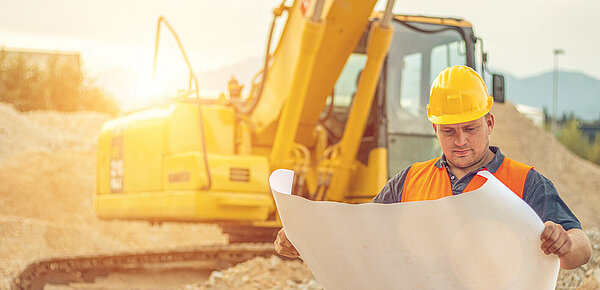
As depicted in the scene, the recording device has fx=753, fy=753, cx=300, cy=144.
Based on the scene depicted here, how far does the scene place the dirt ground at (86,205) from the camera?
6938 mm

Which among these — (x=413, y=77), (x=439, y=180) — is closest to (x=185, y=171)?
(x=413, y=77)

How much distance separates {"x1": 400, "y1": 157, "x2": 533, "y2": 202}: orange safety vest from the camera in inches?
82.5

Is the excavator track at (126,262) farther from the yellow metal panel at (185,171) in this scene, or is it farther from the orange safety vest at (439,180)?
the orange safety vest at (439,180)

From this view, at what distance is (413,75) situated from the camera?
740cm

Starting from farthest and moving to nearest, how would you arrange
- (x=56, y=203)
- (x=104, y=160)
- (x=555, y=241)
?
(x=56, y=203)
(x=104, y=160)
(x=555, y=241)

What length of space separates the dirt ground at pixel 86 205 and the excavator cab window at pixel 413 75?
5.16 feet

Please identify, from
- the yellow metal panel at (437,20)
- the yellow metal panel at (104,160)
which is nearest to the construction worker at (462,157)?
the yellow metal panel at (437,20)

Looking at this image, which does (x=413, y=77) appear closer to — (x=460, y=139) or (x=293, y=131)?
(x=293, y=131)

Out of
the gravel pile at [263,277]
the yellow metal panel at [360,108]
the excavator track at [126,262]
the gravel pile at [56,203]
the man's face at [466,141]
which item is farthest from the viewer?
the gravel pile at [56,203]

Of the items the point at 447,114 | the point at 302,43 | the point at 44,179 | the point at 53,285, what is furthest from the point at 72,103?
the point at 447,114

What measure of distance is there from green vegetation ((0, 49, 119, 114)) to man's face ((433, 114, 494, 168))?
104 feet

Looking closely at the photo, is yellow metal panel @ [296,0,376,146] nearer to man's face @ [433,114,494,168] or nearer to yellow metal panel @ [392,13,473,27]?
yellow metal panel @ [392,13,473,27]

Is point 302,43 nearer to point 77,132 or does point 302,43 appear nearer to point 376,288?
point 376,288

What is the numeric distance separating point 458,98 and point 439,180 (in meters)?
0.25
